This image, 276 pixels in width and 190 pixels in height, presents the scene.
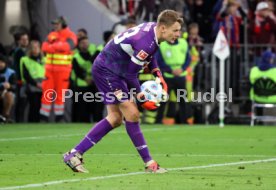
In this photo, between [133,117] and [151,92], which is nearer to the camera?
[133,117]

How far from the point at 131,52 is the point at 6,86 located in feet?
42.2

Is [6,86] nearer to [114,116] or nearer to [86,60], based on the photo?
[86,60]

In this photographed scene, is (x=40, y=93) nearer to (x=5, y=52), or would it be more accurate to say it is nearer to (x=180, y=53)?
(x=5, y=52)

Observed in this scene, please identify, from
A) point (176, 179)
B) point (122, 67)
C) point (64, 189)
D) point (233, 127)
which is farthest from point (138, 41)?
point (233, 127)

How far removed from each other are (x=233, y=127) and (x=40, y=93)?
5326 millimetres

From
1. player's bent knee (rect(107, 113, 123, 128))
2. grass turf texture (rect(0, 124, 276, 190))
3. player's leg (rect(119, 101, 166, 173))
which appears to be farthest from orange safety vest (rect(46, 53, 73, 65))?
player's leg (rect(119, 101, 166, 173))

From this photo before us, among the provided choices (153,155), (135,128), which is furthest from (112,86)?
(153,155)

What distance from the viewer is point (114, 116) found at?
13.2 meters

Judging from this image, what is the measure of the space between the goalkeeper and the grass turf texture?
0.32 metres

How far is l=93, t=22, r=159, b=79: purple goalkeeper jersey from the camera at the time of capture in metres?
12.8

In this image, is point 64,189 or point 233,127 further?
point 233,127

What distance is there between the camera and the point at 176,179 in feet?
39.7

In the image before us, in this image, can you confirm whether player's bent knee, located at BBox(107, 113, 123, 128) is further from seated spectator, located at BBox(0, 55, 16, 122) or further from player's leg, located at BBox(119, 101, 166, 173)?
seated spectator, located at BBox(0, 55, 16, 122)

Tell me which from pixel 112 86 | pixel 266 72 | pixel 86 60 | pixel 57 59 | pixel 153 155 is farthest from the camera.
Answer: pixel 86 60
